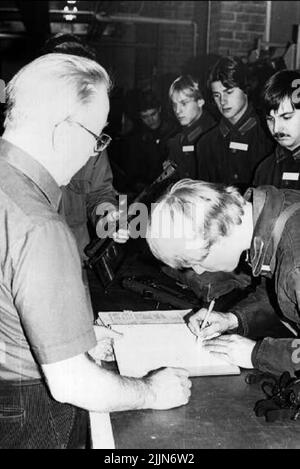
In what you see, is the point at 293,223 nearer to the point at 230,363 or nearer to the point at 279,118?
the point at 230,363

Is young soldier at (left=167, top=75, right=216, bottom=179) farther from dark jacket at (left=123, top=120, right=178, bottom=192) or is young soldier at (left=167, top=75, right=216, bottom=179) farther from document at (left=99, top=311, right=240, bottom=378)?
document at (left=99, top=311, right=240, bottom=378)

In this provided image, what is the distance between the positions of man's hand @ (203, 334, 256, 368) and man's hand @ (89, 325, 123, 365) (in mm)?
300

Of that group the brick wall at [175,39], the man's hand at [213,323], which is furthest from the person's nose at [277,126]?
the brick wall at [175,39]

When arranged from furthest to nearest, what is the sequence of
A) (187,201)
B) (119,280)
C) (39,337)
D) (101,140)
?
(119,280) < (187,201) < (101,140) < (39,337)

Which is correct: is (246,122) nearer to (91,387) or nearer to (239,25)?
(239,25)

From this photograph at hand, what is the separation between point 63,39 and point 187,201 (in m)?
1.78

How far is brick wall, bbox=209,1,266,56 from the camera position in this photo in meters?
5.70

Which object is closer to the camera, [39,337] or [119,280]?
[39,337]

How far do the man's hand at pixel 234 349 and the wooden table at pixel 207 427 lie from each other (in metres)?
A: 0.14

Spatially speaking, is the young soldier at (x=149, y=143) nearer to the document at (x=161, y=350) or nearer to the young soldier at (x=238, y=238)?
the document at (x=161, y=350)

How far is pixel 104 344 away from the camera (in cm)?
163

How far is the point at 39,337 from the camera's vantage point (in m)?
A: 1.12

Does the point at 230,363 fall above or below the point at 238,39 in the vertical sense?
below
